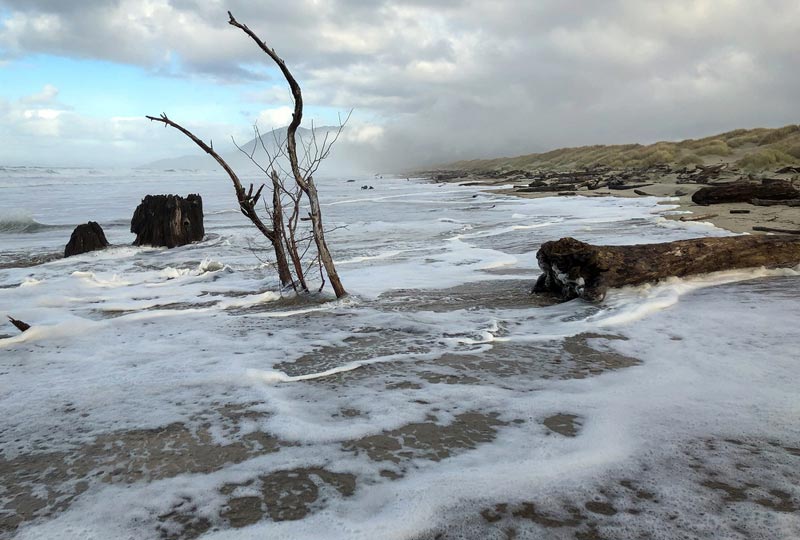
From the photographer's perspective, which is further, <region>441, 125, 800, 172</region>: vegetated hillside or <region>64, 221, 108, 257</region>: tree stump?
<region>441, 125, 800, 172</region>: vegetated hillside

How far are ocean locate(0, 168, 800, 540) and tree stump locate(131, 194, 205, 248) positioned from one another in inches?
199

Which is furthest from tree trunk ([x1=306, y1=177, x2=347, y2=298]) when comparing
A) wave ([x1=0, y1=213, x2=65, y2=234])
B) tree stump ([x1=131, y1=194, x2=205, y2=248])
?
wave ([x1=0, y1=213, x2=65, y2=234])

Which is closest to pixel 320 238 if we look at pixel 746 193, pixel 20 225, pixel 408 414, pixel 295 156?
pixel 295 156

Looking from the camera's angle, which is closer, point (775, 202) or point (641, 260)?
point (641, 260)

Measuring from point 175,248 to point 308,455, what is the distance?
9586 mm

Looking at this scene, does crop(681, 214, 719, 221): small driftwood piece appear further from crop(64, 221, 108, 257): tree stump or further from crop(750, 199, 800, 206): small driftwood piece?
crop(64, 221, 108, 257): tree stump

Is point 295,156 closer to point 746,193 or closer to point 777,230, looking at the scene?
point 777,230

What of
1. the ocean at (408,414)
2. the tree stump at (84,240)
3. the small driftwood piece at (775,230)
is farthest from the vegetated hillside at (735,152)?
the tree stump at (84,240)

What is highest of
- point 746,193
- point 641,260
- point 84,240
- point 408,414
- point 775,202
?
point 746,193

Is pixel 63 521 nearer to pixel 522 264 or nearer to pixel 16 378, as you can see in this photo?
pixel 16 378

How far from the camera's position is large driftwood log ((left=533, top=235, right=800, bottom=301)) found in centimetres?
500

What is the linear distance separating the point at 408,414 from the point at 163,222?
32.1 feet

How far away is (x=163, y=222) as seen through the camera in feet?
35.5

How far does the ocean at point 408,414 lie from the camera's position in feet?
6.10
